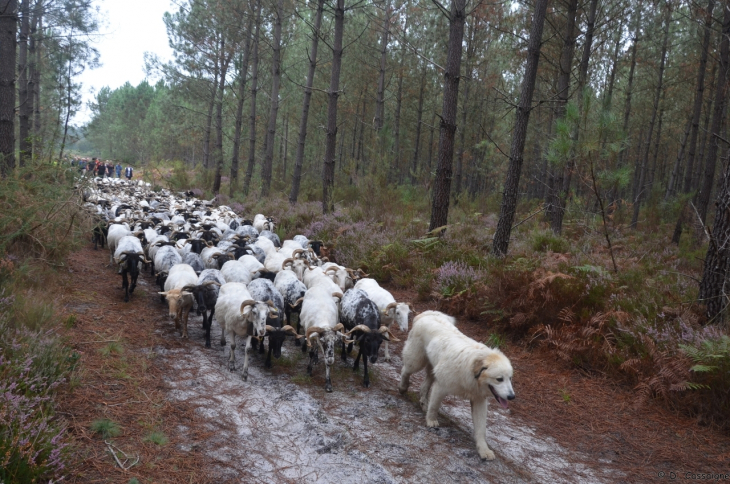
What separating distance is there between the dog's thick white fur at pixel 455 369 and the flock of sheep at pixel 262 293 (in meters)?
0.72

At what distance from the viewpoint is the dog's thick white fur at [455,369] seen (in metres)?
4.34

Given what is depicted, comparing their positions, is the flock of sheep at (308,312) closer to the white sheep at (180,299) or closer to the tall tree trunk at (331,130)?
the white sheep at (180,299)

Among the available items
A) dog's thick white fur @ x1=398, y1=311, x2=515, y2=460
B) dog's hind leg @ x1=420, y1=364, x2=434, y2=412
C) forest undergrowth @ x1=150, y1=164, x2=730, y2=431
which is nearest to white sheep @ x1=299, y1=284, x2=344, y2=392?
dog's thick white fur @ x1=398, y1=311, x2=515, y2=460

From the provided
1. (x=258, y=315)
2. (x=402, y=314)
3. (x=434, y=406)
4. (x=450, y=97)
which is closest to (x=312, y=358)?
(x=258, y=315)

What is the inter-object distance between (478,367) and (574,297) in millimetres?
3589

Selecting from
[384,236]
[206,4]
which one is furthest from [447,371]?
[206,4]

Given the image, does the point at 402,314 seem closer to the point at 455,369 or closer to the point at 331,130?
the point at 455,369

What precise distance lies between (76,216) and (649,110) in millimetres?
34604

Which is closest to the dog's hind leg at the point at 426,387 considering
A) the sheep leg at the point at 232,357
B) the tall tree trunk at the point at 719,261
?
the sheep leg at the point at 232,357

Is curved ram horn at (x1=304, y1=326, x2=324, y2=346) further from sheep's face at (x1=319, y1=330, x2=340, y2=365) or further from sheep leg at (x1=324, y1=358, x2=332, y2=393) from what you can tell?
sheep leg at (x1=324, y1=358, x2=332, y2=393)

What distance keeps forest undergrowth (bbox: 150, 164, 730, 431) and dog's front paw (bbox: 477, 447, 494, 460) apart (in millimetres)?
2364

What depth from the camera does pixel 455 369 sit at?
4.71 m

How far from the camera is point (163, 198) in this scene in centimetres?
2175

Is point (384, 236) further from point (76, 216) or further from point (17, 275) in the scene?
point (17, 275)
